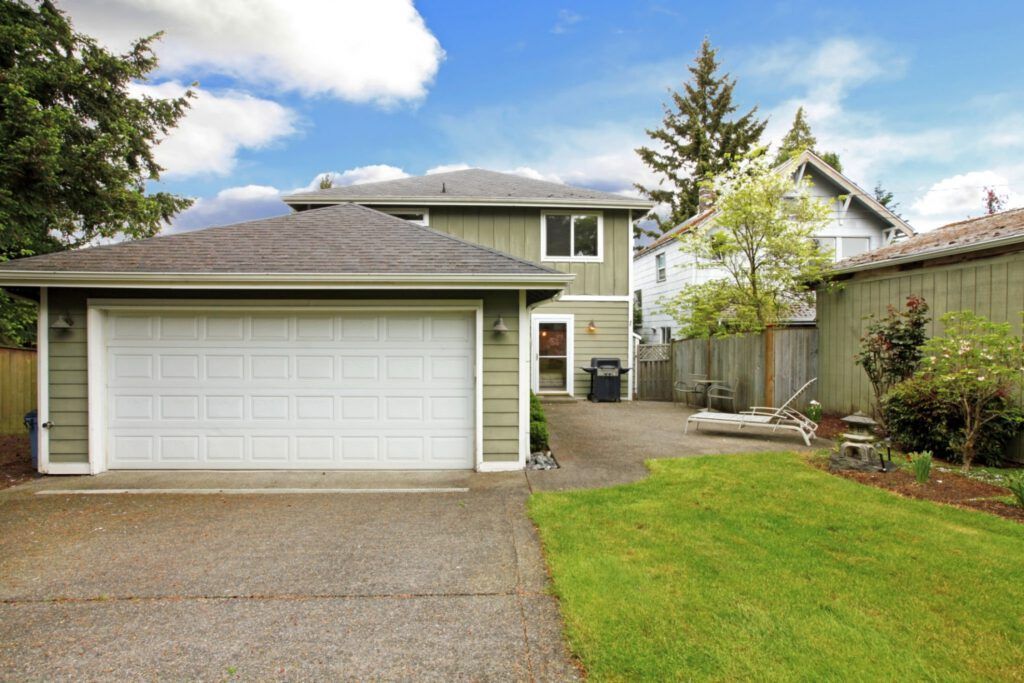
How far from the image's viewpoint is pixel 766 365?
37.2ft

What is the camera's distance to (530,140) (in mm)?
18531

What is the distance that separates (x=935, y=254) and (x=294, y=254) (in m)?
9.25

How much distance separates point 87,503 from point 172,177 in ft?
43.5

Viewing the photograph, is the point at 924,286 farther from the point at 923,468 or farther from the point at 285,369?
the point at 285,369

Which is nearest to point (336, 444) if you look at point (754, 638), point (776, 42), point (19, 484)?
point (19, 484)

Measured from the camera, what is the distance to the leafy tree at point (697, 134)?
2772 cm

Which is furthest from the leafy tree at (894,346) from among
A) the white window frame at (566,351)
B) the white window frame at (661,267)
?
the white window frame at (661,267)

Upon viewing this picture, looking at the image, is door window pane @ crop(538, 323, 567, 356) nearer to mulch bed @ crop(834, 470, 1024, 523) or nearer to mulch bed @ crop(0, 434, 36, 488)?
mulch bed @ crop(834, 470, 1024, 523)

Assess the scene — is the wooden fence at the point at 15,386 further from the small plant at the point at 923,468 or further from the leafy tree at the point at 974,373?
the leafy tree at the point at 974,373

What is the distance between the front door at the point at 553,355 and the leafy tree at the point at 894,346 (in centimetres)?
727

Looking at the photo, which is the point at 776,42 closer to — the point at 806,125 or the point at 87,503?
the point at 87,503

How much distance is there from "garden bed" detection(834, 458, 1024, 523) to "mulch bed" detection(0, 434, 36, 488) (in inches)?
401

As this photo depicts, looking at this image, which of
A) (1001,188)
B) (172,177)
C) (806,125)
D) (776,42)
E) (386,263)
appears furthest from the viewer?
(806,125)

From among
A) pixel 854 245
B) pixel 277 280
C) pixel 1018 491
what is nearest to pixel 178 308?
pixel 277 280
